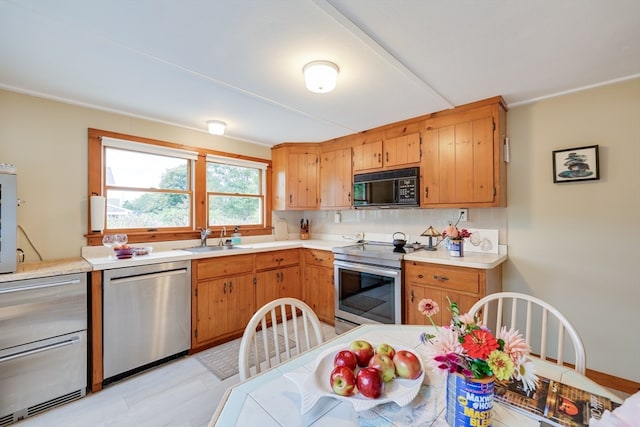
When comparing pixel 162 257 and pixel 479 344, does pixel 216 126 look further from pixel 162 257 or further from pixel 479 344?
pixel 479 344

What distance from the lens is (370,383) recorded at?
0.80m

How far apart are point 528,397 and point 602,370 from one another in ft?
7.03

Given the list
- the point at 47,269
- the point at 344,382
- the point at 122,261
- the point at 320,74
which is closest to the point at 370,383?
the point at 344,382

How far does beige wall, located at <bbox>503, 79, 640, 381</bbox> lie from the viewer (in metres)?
2.05

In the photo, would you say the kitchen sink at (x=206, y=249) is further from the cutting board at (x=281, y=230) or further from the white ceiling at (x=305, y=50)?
the white ceiling at (x=305, y=50)

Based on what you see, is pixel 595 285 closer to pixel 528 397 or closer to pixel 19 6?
pixel 528 397

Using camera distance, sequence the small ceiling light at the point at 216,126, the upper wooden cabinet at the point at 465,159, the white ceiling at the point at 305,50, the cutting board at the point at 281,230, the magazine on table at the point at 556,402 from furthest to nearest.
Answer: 1. the cutting board at the point at 281,230
2. the small ceiling light at the point at 216,126
3. the upper wooden cabinet at the point at 465,159
4. the white ceiling at the point at 305,50
5. the magazine on table at the point at 556,402

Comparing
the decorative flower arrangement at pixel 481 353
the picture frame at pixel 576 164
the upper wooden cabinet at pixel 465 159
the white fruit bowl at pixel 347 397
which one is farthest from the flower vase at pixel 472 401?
the picture frame at pixel 576 164

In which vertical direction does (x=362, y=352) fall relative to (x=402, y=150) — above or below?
below

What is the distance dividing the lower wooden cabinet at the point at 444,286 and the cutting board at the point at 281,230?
2.04m

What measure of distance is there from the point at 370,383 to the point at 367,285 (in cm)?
207

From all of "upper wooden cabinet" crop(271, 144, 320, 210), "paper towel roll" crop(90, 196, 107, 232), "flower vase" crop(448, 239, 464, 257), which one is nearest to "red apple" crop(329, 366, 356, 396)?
"flower vase" crop(448, 239, 464, 257)

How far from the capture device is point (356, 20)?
1437 millimetres

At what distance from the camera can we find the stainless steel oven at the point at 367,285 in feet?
8.59
